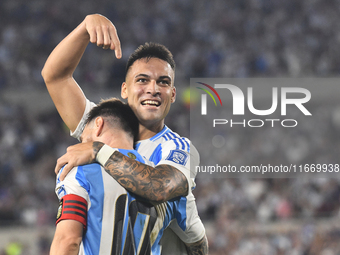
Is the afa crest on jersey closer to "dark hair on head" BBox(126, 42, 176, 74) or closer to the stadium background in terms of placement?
"dark hair on head" BBox(126, 42, 176, 74)

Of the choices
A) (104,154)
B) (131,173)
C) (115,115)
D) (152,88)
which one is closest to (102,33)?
(115,115)

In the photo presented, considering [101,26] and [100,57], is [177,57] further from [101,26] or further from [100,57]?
[101,26]

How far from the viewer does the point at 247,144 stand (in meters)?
12.4

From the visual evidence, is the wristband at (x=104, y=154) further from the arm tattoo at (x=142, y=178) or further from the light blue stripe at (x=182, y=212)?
the light blue stripe at (x=182, y=212)

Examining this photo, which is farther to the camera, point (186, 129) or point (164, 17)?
point (164, 17)

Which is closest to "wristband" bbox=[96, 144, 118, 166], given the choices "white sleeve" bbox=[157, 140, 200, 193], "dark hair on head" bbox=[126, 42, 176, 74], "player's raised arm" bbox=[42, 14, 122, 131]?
"white sleeve" bbox=[157, 140, 200, 193]

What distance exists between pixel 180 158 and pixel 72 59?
1.06 meters

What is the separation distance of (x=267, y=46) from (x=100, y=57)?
617cm

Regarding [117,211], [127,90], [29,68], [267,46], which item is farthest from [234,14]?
[117,211]

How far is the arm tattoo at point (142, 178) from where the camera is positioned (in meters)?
2.33

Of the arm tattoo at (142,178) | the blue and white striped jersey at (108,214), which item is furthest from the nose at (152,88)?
the blue and white striped jersey at (108,214)

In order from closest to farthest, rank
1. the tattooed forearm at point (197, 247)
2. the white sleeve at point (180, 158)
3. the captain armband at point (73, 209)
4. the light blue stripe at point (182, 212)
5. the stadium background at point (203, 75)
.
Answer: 1. the captain armband at point (73, 209)
2. the white sleeve at point (180, 158)
3. the light blue stripe at point (182, 212)
4. the tattooed forearm at point (197, 247)
5. the stadium background at point (203, 75)

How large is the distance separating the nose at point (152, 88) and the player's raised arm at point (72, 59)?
51 centimetres

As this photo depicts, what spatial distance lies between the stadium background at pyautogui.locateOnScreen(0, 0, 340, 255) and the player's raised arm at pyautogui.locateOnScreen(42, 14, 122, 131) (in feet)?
22.4
